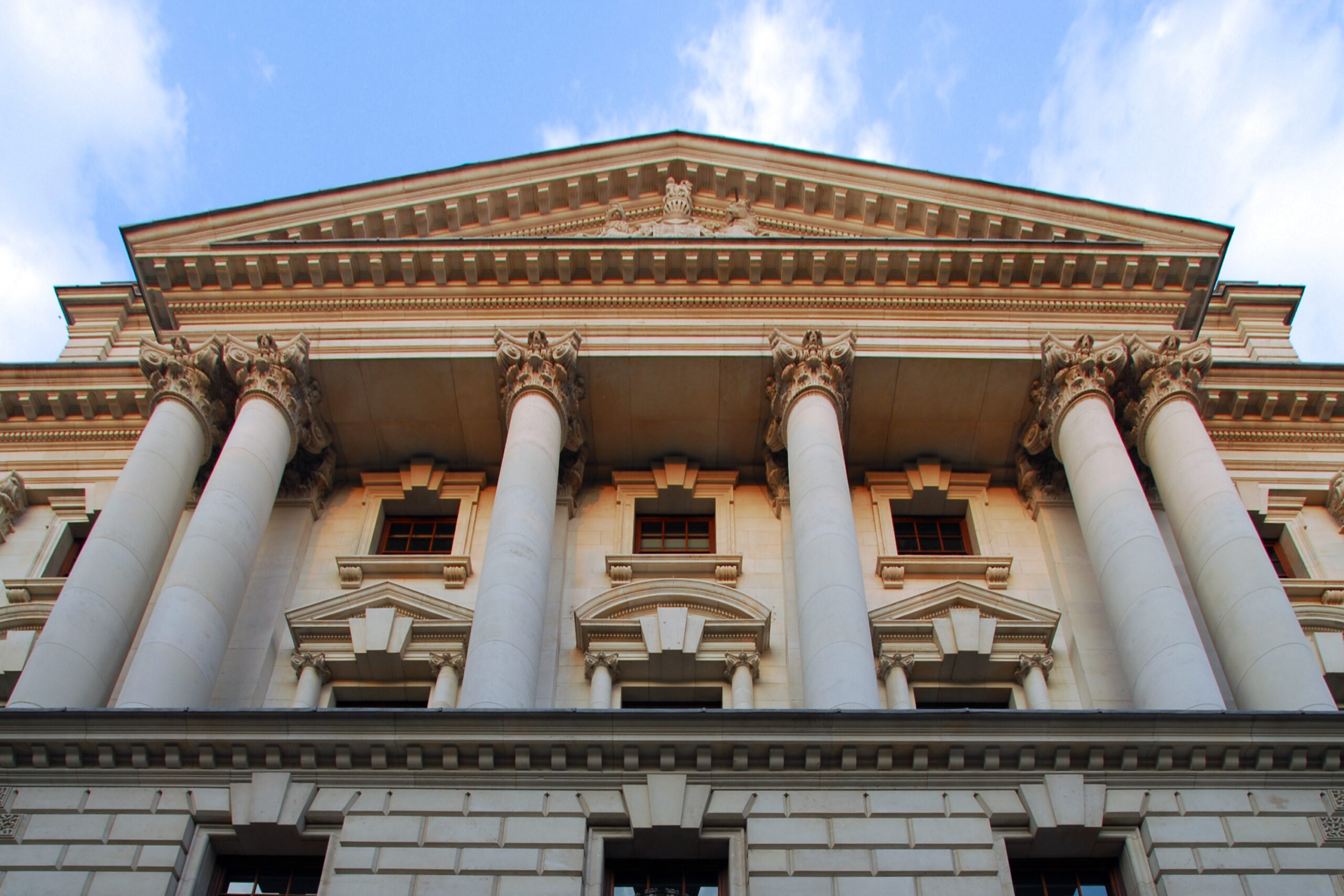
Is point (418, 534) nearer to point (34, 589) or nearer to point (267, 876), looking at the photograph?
point (34, 589)

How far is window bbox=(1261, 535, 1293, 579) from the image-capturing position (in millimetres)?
26453

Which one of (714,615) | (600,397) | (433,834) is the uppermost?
(600,397)

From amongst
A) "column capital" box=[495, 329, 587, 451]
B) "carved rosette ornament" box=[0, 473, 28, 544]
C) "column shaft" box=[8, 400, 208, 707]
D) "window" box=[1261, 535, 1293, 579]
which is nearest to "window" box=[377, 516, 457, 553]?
"column capital" box=[495, 329, 587, 451]

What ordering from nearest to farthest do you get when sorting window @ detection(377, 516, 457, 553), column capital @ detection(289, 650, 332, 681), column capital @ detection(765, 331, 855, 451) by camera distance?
column capital @ detection(289, 650, 332, 681), column capital @ detection(765, 331, 855, 451), window @ detection(377, 516, 457, 553)

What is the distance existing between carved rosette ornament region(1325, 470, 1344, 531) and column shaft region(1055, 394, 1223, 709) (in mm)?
6323

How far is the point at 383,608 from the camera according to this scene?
23.4 m

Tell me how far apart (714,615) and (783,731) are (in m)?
7.79

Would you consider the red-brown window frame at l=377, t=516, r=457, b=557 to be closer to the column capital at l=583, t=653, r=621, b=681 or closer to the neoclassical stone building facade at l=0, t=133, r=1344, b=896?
the neoclassical stone building facade at l=0, t=133, r=1344, b=896

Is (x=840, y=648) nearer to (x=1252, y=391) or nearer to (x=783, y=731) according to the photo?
(x=783, y=731)

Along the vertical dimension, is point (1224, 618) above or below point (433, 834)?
above

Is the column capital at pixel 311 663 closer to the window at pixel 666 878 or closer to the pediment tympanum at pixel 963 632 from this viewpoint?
the window at pixel 666 878

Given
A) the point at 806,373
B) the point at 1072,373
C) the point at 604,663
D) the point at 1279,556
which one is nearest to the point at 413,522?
the point at 604,663

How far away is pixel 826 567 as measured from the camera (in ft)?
67.5

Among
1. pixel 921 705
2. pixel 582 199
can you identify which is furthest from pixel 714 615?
pixel 582 199
